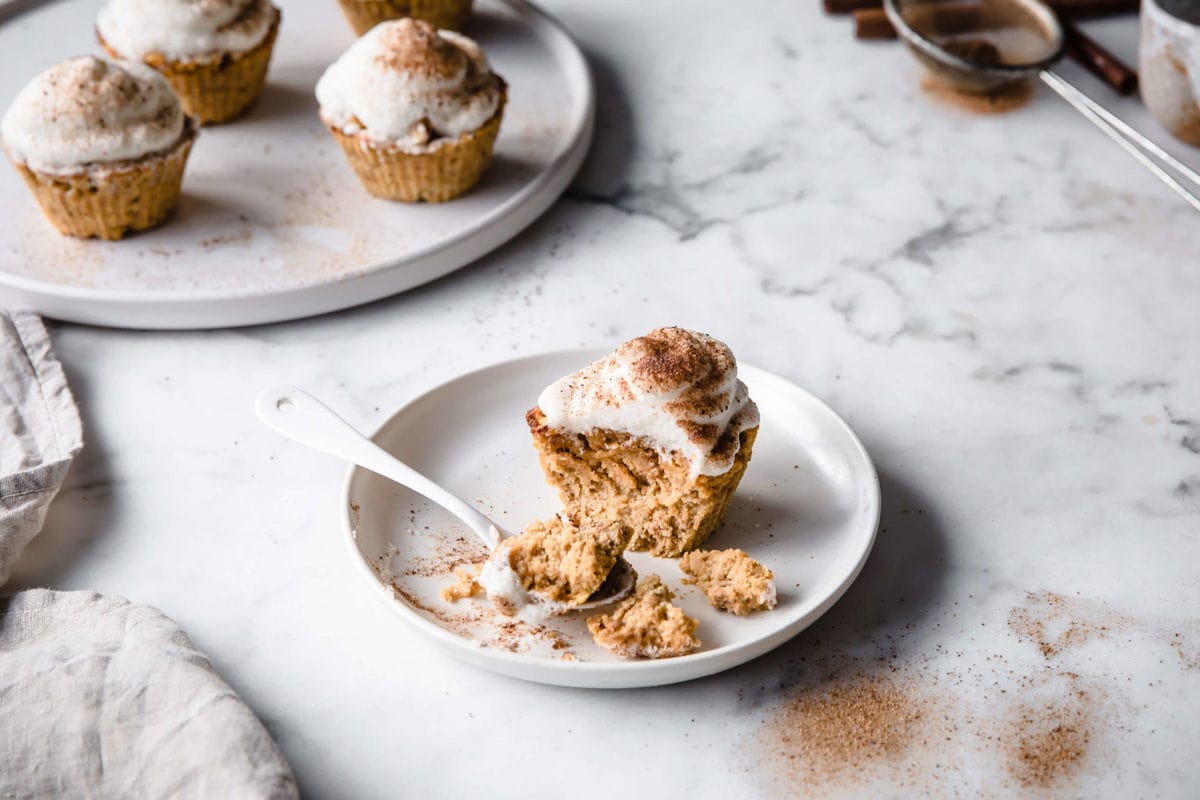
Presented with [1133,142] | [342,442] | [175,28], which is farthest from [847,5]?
[342,442]

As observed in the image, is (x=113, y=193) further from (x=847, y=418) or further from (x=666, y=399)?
(x=847, y=418)

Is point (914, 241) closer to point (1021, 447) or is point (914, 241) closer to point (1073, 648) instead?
point (1021, 447)

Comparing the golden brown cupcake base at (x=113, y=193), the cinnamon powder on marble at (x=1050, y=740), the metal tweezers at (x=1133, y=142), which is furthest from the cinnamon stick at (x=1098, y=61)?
the golden brown cupcake base at (x=113, y=193)

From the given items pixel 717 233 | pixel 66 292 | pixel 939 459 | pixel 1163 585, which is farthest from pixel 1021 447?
pixel 66 292

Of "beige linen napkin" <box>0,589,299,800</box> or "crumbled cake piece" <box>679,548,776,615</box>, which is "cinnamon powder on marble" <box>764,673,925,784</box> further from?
"beige linen napkin" <box>0,589,299,800</box>

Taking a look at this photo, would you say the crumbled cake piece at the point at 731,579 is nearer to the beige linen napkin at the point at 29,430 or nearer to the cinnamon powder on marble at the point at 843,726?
the cinnamon powder on marble at the point at 843,726

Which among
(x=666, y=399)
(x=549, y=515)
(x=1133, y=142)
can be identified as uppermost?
(x=666, y=399)

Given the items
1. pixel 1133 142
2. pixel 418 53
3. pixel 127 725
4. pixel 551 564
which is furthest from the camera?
pixel 1133 142
